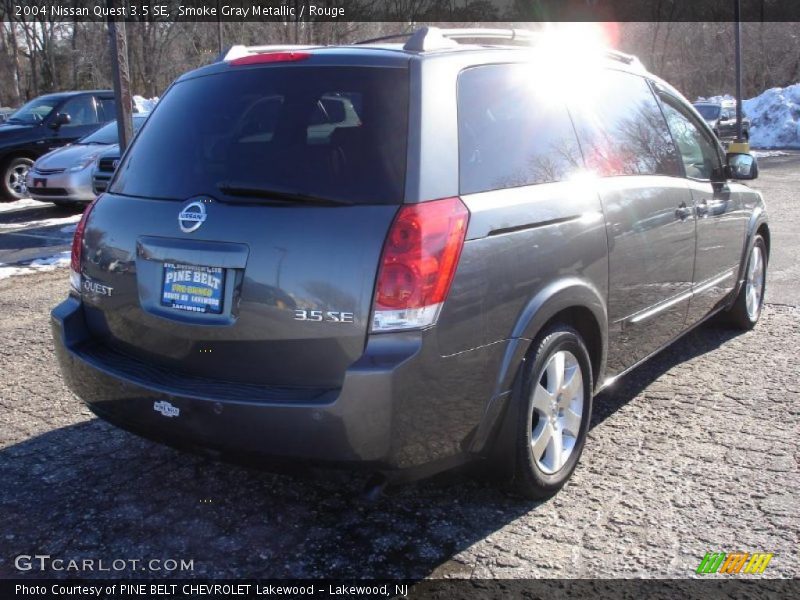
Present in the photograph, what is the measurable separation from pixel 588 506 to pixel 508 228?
1.22m

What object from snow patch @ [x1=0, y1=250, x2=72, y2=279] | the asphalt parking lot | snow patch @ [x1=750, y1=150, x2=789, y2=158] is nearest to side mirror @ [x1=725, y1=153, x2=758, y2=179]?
the asphalt parking lot

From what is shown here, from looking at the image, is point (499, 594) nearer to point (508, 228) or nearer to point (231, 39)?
point (508, 228)

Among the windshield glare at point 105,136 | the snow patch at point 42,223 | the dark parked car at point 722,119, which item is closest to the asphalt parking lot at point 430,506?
the snow patch at point 42,223

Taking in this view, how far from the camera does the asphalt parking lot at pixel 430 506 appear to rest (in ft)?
9.78

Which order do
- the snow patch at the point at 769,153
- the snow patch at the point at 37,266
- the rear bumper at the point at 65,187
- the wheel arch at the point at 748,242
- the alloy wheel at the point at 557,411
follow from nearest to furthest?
the alloy wheel at the point at 557,411 → the wheel arch at the point at 748,242 → the snow patch at the point at 37,266 → the rear bumper at the point at 65,187 → the snow patch at the point at 769,153

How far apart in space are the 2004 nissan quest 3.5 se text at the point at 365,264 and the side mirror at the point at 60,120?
11.8 m

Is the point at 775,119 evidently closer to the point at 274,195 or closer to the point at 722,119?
the point at 722,119

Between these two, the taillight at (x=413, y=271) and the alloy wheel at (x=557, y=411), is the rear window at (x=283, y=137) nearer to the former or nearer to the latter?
the taillight at (x=413, y=271)

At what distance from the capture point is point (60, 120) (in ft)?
46.6

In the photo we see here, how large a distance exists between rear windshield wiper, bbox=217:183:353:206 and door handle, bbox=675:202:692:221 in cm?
227

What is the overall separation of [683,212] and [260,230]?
2566 millimetres

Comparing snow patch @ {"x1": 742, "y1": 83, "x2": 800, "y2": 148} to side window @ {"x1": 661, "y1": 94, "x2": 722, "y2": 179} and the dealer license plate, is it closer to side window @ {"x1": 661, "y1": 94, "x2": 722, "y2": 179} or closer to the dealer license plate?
side window @ {"x1": 661, "y1": 94, "x2": 722, "y2": 179}

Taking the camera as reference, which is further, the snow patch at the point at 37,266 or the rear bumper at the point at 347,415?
the snow patch at the point at 37,266

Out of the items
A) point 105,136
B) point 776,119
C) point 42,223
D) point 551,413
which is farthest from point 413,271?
point 776,119
